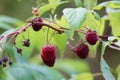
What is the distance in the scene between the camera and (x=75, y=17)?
3.69 ft

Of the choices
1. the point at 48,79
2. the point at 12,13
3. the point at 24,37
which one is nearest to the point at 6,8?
the point at 12,13

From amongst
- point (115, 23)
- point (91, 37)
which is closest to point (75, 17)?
point (91, 37)

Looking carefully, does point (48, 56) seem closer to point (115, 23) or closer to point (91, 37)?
point (91, 37)

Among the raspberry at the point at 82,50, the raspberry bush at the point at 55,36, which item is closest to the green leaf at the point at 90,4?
the raspberry bush at the point at 55,36

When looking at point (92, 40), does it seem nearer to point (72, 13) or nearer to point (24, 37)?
point (72, 13)

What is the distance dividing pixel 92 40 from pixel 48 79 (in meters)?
0.69

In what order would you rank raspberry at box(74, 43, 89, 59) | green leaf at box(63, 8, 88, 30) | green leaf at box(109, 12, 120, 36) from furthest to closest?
green leaf at box(109, 12, 120, 36)
raspberry at box(74, 43, 89, 59)
green leaf at box(63, 8, 88, 30)

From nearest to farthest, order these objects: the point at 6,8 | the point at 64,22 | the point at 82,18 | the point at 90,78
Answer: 1. the point at 82,18
2. the point at 64,22
3. the point at 90,78
4. the point at 6,8

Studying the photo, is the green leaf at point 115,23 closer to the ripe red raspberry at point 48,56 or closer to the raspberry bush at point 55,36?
the raspberry bush at point 55,36

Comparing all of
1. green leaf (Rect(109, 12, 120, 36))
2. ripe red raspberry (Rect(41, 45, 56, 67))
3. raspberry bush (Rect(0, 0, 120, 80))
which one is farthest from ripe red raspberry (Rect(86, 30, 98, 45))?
green leaf (Rect(109, 12, 120, 36))

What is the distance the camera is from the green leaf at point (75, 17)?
111cm

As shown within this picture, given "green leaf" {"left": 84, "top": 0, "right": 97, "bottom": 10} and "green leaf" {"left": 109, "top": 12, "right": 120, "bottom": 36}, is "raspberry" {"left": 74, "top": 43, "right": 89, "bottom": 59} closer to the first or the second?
"green leaf" {"left": 84, "top": 0, "right": 97, "bottom": 10}

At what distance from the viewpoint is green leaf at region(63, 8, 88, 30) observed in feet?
3.64

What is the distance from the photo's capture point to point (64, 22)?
51.2 inches
